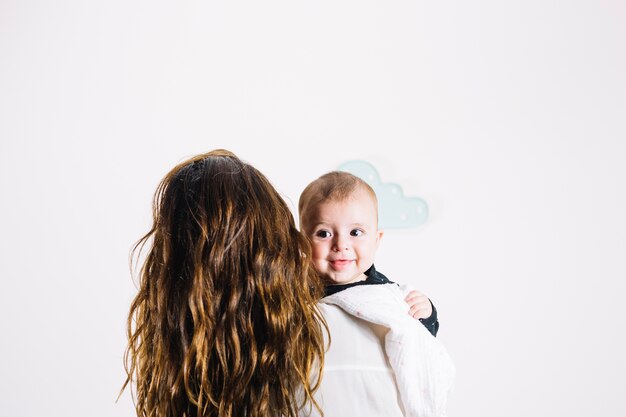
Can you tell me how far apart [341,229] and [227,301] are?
45cm

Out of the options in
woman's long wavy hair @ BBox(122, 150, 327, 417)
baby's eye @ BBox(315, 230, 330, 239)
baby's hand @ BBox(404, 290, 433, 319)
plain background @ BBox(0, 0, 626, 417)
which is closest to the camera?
woman's long wavy hair @ BBox(122, 150, 327, 417)

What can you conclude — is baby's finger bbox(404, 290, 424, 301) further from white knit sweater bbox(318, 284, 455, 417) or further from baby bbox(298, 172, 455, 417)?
white knit sweater bbox(318, 284, 455, 417)

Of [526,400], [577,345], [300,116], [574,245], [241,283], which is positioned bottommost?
[526,400]

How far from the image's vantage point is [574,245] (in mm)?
3008

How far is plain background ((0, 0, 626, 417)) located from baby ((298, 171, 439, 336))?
1.34m

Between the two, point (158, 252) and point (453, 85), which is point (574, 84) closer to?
point (453, 85)

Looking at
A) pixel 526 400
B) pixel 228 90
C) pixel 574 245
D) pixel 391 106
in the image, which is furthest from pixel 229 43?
A: pixel 526 400

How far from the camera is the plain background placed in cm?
274

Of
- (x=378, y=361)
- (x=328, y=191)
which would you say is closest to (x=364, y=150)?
(x=328, y=191)

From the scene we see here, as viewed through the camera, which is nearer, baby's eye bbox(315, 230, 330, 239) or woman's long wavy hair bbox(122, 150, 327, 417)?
woman's long wavy hair bbox(122, 150, 327, 417)

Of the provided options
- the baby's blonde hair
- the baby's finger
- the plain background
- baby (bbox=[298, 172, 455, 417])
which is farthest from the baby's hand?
the plain background

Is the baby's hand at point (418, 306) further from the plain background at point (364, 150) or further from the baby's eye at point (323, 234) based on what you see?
the plain background at point (364, 150)

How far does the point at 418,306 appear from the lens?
1.33 meters

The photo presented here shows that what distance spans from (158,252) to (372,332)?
352mm
